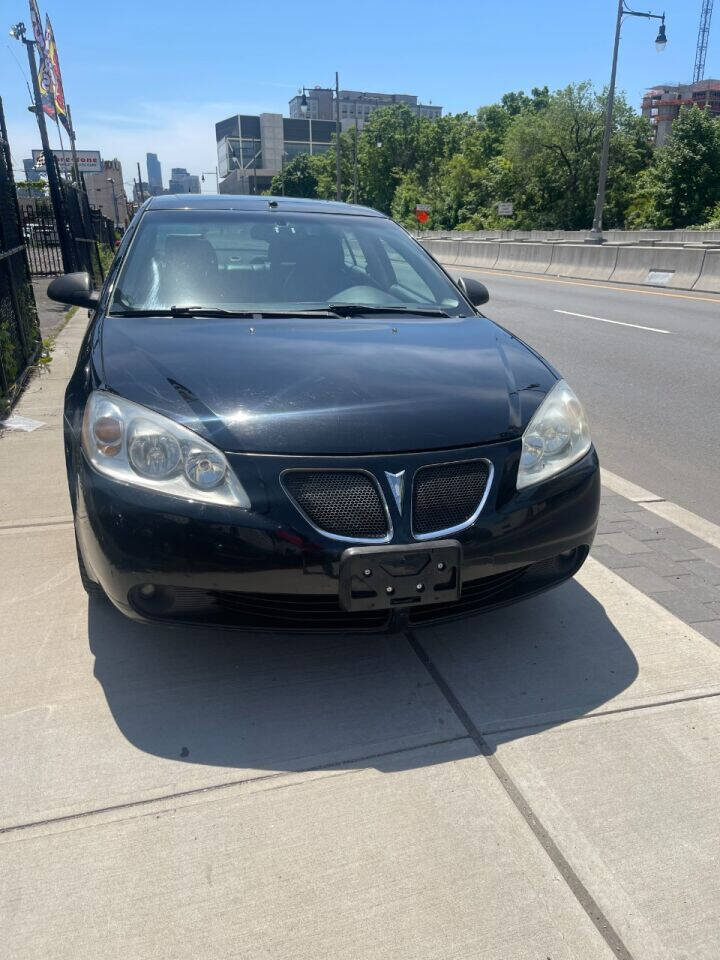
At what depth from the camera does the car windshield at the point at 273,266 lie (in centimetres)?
344

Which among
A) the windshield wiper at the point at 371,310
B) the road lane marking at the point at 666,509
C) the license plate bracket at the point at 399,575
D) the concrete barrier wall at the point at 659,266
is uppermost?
the windshield wiper at the point at 371,310

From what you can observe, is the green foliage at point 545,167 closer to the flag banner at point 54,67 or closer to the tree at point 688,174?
the tree at point 688,174

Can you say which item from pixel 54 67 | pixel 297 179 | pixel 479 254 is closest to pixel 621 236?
pixel 479 254

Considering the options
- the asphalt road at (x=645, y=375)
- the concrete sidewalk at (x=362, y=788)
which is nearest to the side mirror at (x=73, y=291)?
the concrete sidewalk at (x=362, y=788)

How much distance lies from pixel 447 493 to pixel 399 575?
31 cm

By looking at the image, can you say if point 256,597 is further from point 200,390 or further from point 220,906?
point 220,906

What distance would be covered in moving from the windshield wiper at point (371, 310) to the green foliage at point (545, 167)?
4901cm

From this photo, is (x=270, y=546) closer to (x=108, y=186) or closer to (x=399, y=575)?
(x=399, y=575)

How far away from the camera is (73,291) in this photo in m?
3.88

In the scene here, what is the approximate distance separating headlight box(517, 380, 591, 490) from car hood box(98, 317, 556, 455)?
0.15ft

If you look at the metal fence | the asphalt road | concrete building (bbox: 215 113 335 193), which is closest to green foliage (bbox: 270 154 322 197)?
concrete building (bbox: 215 113 335 193)

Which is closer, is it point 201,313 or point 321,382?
point 321,382

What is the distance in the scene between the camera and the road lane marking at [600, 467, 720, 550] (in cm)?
405

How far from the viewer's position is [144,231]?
3.84 metres
